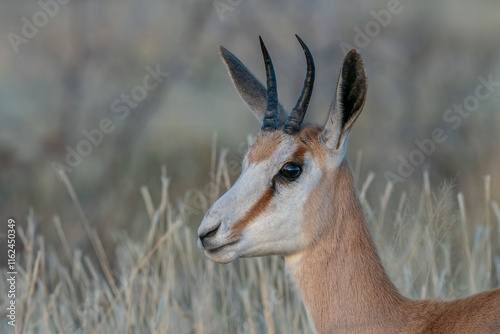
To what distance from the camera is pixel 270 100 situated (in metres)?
5.50

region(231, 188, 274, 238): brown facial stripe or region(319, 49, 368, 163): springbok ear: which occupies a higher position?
region(319, 49, 368, 163): springbok ear

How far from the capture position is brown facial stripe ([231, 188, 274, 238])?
497cm

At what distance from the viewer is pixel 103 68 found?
1549 cm

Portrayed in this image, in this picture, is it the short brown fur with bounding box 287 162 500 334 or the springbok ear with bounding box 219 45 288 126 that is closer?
the short brown fur with bounding box 287 162 500 334

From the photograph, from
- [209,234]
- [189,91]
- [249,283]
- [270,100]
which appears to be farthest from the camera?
[189,91]

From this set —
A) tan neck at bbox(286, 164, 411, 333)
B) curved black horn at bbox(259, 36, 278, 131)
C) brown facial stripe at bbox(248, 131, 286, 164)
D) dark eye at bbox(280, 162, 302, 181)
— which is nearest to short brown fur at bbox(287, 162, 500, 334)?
tan neck at bbox(286, 164, 411, 333)

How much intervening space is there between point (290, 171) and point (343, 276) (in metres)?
0.71

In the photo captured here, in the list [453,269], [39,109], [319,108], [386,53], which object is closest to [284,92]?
[319,108]

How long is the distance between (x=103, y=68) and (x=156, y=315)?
31.7ft

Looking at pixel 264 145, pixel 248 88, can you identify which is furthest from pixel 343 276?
pixel 248 88

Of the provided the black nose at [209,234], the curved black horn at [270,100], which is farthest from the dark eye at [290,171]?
the black nose at [209,234]

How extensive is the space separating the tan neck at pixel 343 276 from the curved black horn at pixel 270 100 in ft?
1.86

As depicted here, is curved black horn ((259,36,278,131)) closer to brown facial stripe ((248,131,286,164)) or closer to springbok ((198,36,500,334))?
brown facial stripe ((248,131,286,164))

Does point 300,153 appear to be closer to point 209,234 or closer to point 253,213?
point 253,213
